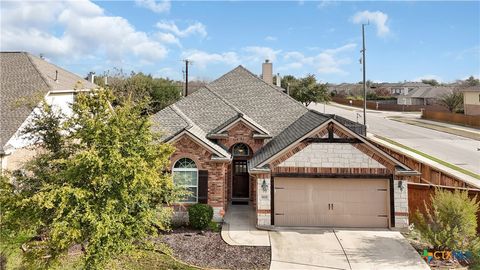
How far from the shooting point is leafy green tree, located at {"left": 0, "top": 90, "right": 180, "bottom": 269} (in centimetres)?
→ 782

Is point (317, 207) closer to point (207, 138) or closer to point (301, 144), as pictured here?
point (301, 144)

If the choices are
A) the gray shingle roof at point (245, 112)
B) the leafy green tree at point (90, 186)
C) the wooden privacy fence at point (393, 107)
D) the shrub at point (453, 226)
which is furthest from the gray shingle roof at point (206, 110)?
the wooden privacy fence at point (393, 107)

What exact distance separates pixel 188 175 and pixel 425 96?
6993 cm

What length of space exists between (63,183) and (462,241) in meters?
12.2

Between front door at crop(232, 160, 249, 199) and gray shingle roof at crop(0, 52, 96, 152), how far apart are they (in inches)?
385

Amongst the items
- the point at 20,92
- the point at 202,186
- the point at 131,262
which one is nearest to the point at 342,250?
the point at 202,186

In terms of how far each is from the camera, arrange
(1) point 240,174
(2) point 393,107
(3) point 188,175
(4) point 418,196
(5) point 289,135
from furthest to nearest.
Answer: (2) point 393,107
(1) point 240,174
(5) point 289,135
(3) point 188,175
(4) point 418,196

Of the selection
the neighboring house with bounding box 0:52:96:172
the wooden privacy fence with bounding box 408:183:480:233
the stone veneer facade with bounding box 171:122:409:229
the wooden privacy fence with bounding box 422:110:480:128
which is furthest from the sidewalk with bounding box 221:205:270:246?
the wooden privacy fence with bounding box 422:110:480:128

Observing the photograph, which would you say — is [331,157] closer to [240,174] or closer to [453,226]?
[453,226]

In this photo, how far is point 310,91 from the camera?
4972 cm

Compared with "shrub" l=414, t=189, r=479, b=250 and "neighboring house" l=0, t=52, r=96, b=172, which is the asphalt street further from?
"neighboring house" l=0, t=52, r=96, b=172

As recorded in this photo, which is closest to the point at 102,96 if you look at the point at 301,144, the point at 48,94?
the point at 301,144

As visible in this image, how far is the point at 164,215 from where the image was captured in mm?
9406

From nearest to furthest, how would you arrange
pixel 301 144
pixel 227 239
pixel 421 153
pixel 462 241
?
pixel 462 241 < pixel 227 239 < pixel 301 144 < pixel 421 153
